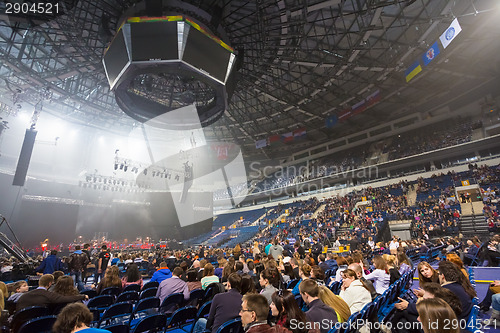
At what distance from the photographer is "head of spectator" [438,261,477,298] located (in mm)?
3449

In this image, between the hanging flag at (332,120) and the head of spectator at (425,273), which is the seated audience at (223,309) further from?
the hanging flag at (332,120)

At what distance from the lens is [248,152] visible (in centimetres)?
4206

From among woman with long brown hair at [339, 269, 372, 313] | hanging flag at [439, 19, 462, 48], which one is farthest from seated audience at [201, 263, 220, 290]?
hanging flag at [439, 19, 462, 48]

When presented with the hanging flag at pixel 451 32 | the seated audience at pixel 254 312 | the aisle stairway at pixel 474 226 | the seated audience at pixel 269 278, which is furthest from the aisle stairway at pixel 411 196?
the seated audience at pixel 254 312

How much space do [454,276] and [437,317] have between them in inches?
88.8

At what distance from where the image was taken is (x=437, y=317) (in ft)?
6.35

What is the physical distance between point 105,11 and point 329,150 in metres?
34.9

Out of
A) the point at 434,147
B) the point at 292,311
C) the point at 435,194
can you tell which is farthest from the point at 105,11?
the point at 434,147

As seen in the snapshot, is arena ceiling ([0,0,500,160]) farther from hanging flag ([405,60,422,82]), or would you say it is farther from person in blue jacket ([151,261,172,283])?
person in blue jacket ([151,261,172,283])

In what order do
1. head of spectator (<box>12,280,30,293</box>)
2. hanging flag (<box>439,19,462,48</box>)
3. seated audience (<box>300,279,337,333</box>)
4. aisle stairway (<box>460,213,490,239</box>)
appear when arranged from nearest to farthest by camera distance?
1. seated audience (<box>300,279,337,333</box>)
2. head of spectator (<box>12,280,30,293</box>)
3. hanging flag (<box>439,19,462,48</box>)
4. aisle stairway (<box>460,213,490,239</box>)

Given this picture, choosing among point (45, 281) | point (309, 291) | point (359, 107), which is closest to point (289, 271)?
point (309, 291)

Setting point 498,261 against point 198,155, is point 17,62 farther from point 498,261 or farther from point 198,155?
point 498,261

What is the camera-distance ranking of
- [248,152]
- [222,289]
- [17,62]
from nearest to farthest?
[222,289] < [17,62] < [248,152]

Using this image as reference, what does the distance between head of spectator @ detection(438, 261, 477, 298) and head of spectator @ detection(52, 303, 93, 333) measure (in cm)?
467
